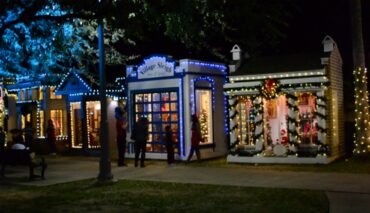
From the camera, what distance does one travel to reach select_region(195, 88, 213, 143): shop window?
69.5 ft

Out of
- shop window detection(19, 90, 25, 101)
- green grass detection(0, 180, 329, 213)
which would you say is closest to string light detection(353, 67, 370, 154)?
green grass detection(0, 180, 329, 213)

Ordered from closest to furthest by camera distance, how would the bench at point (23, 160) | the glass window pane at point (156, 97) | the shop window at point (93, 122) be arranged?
1. the bench at point (23, 160)
2. the glass window pane at point (156, 97)
3. the shop window at point (93, 122)

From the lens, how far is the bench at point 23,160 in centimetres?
1661

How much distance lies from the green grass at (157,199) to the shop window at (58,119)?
38.2 ft

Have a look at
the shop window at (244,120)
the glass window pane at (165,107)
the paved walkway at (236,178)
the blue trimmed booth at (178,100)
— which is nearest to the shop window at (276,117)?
the shop window at (244,120)

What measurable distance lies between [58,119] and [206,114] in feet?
29.2

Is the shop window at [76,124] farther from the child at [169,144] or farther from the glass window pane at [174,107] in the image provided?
the child at [169,144]

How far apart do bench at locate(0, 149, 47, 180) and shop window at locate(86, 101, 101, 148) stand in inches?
267

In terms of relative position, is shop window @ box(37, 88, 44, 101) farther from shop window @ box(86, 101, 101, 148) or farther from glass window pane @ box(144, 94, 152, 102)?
glass window pane @ box(144, 94, 152, 102)

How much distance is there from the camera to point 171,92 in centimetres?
2069

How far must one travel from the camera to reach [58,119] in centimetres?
2684

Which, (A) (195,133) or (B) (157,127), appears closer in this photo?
(A) (195,133)

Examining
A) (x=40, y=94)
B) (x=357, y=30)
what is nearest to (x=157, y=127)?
(x=357, y=30)

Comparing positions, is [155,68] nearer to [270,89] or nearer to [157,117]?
[157,117]
